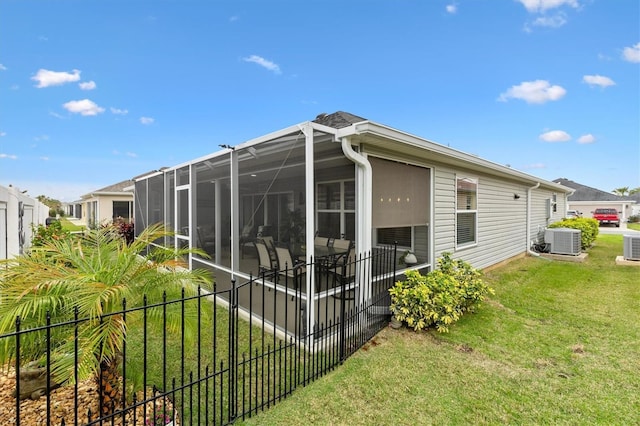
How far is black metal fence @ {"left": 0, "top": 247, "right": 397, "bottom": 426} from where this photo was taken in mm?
2062

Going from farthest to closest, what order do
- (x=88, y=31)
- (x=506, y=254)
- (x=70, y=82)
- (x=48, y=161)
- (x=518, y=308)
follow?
(x=48, y=161) → (x=70, y=82) → (x=506, y=254) → (x=88, y=31) → (x=518, y=308)

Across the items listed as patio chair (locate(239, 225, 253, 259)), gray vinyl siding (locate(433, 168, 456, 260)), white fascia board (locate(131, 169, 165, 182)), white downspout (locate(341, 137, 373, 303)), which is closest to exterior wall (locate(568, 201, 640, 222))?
Answer: gray vinyl siding (locate(433, 168, 456, 260))

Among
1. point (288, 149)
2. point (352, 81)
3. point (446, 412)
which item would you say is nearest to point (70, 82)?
point (352, 81)

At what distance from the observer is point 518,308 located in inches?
207

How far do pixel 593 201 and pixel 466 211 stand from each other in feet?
115

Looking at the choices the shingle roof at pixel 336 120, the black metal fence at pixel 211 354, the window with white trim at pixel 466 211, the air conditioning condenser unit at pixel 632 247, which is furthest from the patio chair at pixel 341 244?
the air conditioning condenser unit at pixel 632 247

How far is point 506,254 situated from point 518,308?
4.49 m

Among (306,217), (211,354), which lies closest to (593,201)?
(306,217)

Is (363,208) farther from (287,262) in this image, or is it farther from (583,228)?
(583,228)

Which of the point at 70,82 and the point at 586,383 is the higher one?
the point at 70,82

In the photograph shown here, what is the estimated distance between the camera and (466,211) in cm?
696

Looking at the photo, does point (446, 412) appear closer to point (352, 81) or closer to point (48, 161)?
point (352, 81)

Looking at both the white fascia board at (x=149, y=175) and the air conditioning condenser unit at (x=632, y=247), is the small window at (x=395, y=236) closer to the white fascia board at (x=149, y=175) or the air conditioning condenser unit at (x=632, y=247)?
the white fascia board at (x=149, y=175)

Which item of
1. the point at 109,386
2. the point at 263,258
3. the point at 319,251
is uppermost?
the point at 319,251
